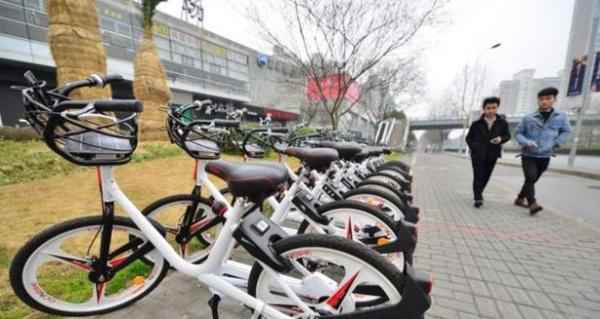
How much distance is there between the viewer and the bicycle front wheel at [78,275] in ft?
4.95

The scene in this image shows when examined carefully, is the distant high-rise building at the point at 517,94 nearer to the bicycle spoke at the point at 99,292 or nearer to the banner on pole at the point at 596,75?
the banner on pole at the point at 596,75

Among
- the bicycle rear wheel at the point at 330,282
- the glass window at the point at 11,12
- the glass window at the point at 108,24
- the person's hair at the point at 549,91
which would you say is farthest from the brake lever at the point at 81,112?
the glass window at the point at 108,24

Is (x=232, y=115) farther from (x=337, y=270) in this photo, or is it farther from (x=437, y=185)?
(x=437, y=185)

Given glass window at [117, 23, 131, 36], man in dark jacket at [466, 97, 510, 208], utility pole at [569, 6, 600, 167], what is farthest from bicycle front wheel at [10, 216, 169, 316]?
glass window at [117, 23, 131, 36]

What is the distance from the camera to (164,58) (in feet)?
76.0

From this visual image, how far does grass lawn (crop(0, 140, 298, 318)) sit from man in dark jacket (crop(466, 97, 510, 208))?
15.3 feet

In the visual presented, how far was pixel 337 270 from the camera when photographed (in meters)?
2.20

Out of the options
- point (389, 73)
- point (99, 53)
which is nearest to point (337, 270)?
point (99, 53)

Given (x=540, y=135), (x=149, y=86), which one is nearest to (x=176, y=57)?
(x=149, y=86)

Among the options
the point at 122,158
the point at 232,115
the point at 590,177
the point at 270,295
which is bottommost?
the point at 590,177

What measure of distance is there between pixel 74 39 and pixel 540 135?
362 inches

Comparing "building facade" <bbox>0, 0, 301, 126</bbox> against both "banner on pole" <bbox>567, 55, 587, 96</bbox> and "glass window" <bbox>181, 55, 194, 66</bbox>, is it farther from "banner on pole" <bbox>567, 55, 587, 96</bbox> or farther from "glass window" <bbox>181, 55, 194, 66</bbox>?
"banner on pole" <bbox>567, 55, 587, 96</bbox>

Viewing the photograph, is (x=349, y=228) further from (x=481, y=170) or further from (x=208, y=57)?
(x=208, y=57)

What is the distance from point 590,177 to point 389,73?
7728 millimetres
